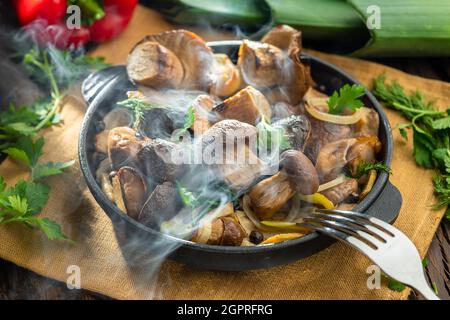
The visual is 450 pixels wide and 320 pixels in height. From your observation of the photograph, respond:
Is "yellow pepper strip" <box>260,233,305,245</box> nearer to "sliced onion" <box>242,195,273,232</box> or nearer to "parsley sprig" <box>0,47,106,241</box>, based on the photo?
"sliced onion" <box>242,195,273,232</box>

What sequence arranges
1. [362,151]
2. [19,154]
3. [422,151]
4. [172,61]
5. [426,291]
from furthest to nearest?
[422,151]
[19,154]
[172,61]
[362,151]
[426,291]

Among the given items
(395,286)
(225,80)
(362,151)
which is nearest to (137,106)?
(225,80)

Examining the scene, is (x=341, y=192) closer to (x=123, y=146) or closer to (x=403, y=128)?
(x=403, y=128)

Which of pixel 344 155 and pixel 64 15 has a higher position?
pixel 64 15

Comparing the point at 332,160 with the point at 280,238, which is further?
the point at 332,160

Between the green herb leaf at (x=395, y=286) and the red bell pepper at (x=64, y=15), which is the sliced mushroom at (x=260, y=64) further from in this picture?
the red bell pepper at (x=64, y=15)

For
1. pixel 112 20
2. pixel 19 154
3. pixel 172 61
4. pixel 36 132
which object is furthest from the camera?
pixel 112 20
